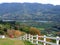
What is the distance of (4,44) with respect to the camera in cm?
1933

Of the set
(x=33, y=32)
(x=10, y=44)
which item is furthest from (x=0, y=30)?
(x=10, y=44)

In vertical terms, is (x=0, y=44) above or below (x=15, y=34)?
above

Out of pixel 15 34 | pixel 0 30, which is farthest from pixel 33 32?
pixel 0 30

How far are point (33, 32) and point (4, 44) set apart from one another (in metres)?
48.9

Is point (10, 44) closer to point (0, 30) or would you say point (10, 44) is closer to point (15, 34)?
point (0, 30)

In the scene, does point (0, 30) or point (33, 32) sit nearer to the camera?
point (0, 30)

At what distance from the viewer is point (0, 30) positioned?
156ft

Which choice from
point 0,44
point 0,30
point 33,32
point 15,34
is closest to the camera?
point 0,44

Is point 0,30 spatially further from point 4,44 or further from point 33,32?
point 4,44

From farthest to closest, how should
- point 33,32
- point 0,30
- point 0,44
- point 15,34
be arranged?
point 33,32
point 15,34
point 0,30
point 0,44

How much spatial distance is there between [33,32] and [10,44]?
48462 mm

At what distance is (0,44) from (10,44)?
104 centimetres

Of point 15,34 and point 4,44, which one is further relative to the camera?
point 15,34

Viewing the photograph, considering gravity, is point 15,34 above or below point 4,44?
below
